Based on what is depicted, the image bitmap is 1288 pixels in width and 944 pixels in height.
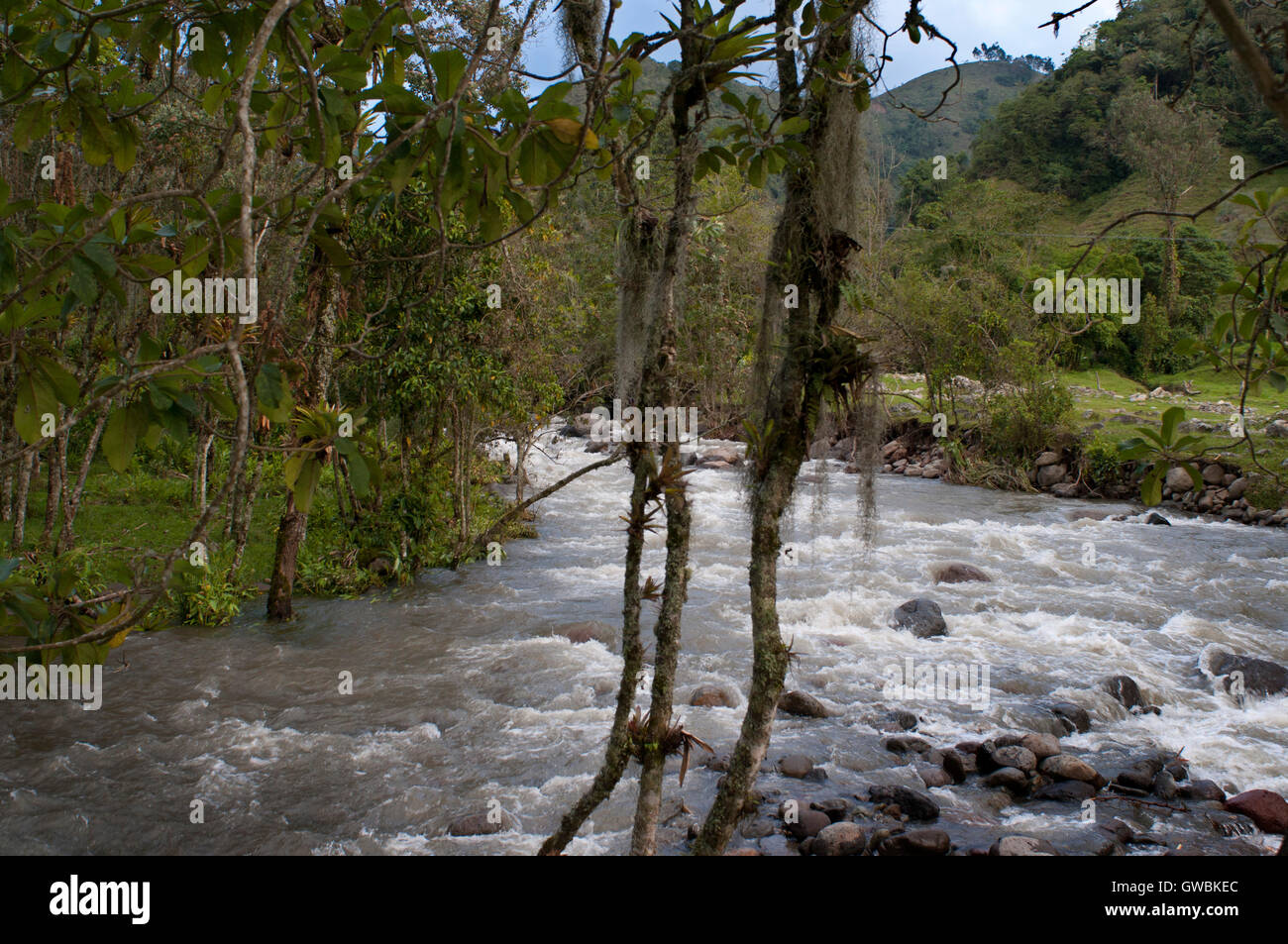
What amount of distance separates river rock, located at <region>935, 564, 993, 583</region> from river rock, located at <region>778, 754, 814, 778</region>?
17.6 ft

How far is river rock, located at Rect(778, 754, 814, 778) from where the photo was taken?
19.2 ft

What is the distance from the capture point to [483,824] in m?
5.09

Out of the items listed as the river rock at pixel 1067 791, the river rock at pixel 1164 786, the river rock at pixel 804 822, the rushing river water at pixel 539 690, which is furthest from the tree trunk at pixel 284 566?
the river rock at pixel 1164 786

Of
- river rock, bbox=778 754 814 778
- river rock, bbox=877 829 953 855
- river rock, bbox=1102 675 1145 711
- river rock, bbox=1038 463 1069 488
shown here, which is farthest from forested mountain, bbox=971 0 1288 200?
river rock, bbox=877 829 953 855

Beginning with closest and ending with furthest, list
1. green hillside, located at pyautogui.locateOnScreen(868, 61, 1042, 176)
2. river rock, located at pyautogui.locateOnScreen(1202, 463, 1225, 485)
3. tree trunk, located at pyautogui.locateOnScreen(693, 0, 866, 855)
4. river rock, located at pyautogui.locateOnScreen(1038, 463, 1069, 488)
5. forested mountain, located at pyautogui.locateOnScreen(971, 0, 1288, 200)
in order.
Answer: tree trunk, located at pyautogui.locateOnScreen(693, 0, 866, 855) < river rock, located at pyautogui.locateOnScreen(1202, 463, 1225, 485) < river rock, located at pyautogui.locateOnScreen(1038, 463, 1069, 488) < forested mountain, located at pyautogui.locateOnScreen(971, 0, 1288, 200) < green hillside, located at pyautogui.locateOnScreen(868, 61, 1042, 176)

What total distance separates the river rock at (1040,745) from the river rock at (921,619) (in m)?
2.51

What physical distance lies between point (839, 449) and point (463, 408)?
13.8 m

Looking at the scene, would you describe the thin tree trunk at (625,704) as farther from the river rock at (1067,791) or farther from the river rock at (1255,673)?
the river rock at (1255,673)

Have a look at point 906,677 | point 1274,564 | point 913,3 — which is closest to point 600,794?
point 913,3

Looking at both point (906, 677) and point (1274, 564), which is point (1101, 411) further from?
point (906, 677)

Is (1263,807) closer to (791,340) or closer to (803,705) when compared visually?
(803,705)

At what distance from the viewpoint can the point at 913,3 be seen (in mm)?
2504

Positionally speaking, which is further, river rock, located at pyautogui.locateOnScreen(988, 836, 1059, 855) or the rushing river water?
the rushing river water

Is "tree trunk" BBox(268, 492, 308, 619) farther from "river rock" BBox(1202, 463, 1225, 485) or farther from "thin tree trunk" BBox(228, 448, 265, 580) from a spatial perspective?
"river rock" BBox(1202, 463, 1225, 485)
